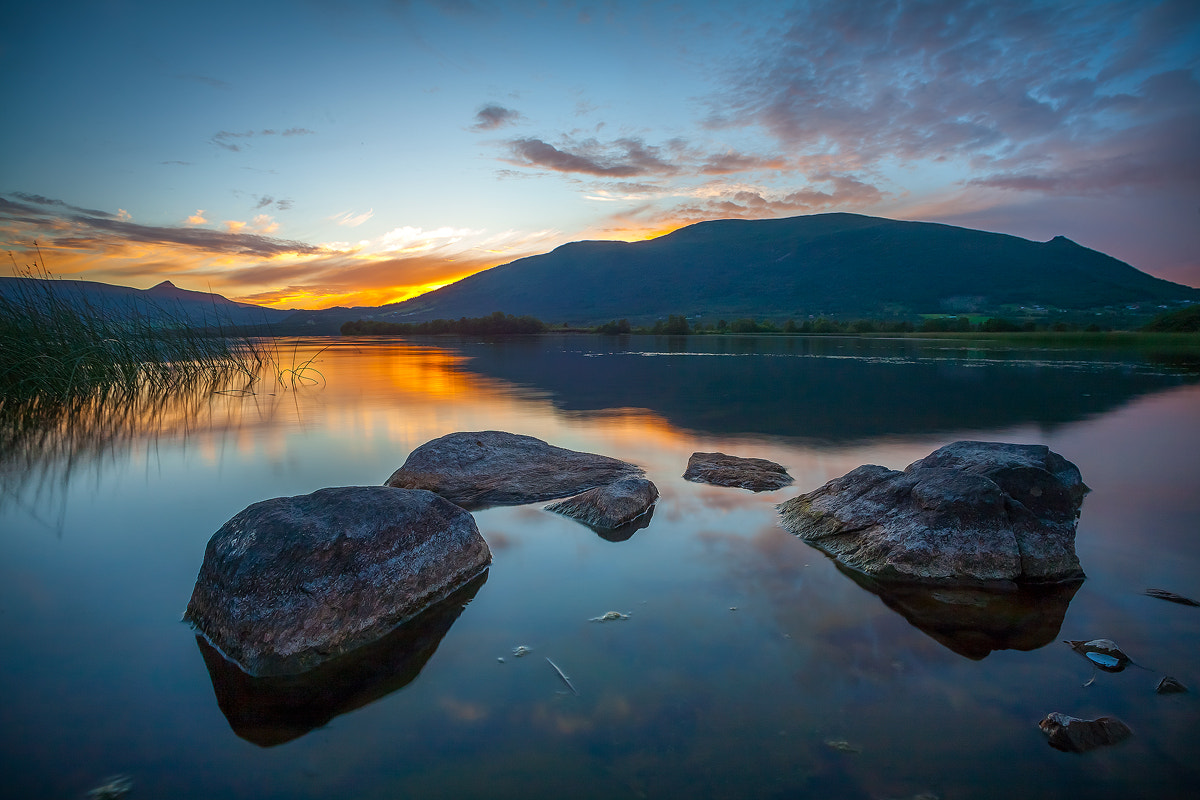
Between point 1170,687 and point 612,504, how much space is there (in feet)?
15.4

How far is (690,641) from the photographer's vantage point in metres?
4.16

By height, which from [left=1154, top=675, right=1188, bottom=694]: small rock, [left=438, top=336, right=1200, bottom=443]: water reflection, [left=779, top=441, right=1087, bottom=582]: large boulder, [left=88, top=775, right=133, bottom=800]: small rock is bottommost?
[left=438, top=336, right=1200, bottom=443]: water reflection

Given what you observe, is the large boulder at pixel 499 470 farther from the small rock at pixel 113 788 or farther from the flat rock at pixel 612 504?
the small rock at pixel 113 788

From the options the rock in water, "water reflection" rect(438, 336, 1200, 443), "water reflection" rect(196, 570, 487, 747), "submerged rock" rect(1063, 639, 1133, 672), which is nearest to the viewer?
"water reflection" rect(196, 570, 487, 747)

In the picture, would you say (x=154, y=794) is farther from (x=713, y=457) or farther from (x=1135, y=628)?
(x=713, y=457)

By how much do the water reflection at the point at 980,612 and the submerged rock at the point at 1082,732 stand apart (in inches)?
29.6

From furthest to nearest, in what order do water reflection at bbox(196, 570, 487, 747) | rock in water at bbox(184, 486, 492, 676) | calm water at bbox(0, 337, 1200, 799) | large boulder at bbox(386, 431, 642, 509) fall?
1. large boulder at bbox(386, 431, 642, 509)
2. rock in water at bbox(184, 486, 492, 676)
3. water reflection at bbox(196, 570, 487, 747)
4. calm water at bbox(0, 337, 1200, 799)

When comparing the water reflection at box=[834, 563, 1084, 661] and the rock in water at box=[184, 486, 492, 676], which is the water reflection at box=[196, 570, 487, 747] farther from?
the water reflection at box=[834, 563, 1084, 661]

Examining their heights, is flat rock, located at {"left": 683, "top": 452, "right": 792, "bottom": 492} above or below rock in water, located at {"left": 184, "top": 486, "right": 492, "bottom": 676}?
below

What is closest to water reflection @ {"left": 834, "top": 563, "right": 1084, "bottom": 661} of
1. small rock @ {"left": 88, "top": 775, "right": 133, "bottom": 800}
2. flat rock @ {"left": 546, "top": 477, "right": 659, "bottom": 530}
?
flat rock @ {"left": 546, "top": 477, "right": 659, "bottom": 530}

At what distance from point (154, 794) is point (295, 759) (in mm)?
632

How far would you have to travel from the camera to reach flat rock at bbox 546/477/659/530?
6.60 metres

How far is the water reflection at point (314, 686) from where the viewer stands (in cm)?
339

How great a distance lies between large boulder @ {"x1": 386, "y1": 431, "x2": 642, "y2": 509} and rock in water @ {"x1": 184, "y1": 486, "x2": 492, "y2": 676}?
2.48 m
